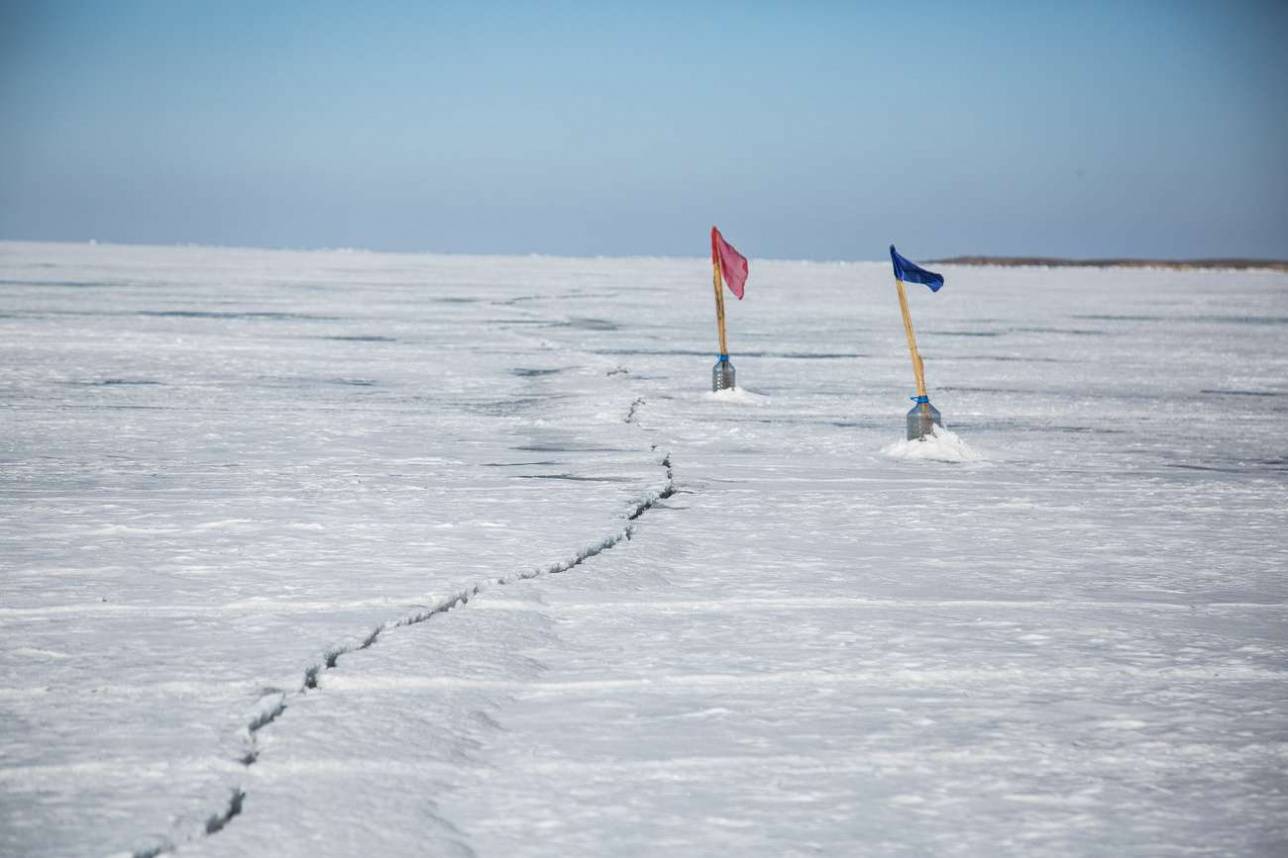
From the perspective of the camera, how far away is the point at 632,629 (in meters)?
3.51

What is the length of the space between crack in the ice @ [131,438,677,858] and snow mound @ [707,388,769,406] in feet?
11.8

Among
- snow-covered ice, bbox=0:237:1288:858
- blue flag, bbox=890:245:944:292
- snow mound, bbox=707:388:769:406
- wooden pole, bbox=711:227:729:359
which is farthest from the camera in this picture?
wooden pole, bbox=711:227:729:359

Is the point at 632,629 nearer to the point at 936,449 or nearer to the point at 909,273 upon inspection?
the point at 936,449

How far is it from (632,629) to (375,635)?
0.63 meters

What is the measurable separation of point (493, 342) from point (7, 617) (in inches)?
455

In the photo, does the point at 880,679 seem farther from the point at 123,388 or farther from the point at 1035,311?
the point at 1035,311

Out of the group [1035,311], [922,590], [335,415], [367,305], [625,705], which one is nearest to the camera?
[625,705]

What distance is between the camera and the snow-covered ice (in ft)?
7.61

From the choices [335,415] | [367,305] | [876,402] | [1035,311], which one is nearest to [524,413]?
[335,415]

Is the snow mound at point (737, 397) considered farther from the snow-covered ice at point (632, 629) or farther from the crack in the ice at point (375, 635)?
the crack in the ice at point (375, 635)

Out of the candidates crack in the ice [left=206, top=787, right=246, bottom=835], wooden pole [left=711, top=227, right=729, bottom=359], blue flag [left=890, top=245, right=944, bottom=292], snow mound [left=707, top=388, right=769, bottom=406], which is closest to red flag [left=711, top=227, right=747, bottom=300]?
wooden pole [left=711, top=227, right=729, bottom=359]

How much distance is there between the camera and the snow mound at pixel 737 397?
30.7ft

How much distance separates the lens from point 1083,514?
540 centimetres

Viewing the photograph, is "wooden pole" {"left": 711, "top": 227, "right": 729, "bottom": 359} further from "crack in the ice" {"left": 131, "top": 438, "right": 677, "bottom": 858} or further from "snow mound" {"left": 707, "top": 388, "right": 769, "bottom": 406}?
"crack in the ice" {"left": 131, "top": 438, "right": 677, "bottom": 858}
